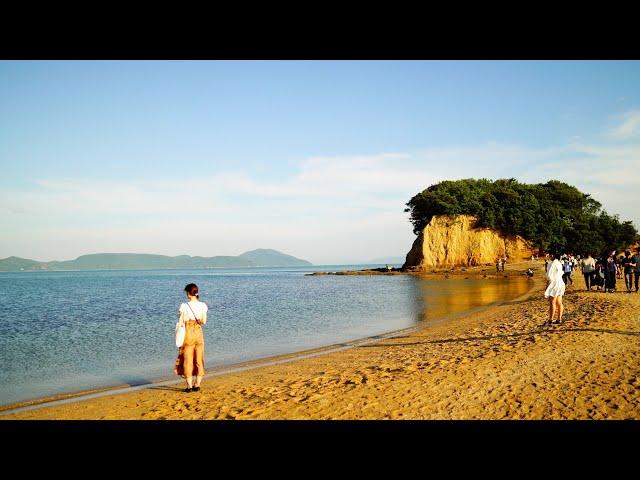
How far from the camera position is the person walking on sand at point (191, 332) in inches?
282

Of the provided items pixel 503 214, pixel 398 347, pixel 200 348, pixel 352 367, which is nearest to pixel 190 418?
pixel 200 348

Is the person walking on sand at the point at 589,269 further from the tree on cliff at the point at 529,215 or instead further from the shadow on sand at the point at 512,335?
the tree on cliff at the point at 529,215

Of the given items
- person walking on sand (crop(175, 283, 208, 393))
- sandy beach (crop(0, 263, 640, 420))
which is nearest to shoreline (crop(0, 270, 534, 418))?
sandy beach (crop(0, 263, 640, 420))

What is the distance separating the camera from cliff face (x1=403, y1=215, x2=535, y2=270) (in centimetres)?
5797

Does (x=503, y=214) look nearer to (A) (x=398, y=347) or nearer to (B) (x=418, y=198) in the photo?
(B) (x=418, y=198)

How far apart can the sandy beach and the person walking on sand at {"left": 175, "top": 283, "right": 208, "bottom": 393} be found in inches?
19.0

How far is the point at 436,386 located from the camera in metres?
6.84

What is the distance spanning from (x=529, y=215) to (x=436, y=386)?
57.3m

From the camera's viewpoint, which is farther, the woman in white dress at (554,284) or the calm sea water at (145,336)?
the woman in white dress at (554,284)

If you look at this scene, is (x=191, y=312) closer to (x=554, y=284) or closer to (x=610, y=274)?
(x=554, y=284)

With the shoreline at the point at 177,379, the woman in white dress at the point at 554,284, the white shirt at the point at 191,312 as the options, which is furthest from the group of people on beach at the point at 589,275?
the white shirt at the point at 191,312

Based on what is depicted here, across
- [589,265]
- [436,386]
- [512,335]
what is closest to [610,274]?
[589,265]

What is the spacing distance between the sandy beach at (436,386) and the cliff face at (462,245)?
47821 mm

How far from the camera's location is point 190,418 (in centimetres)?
623
